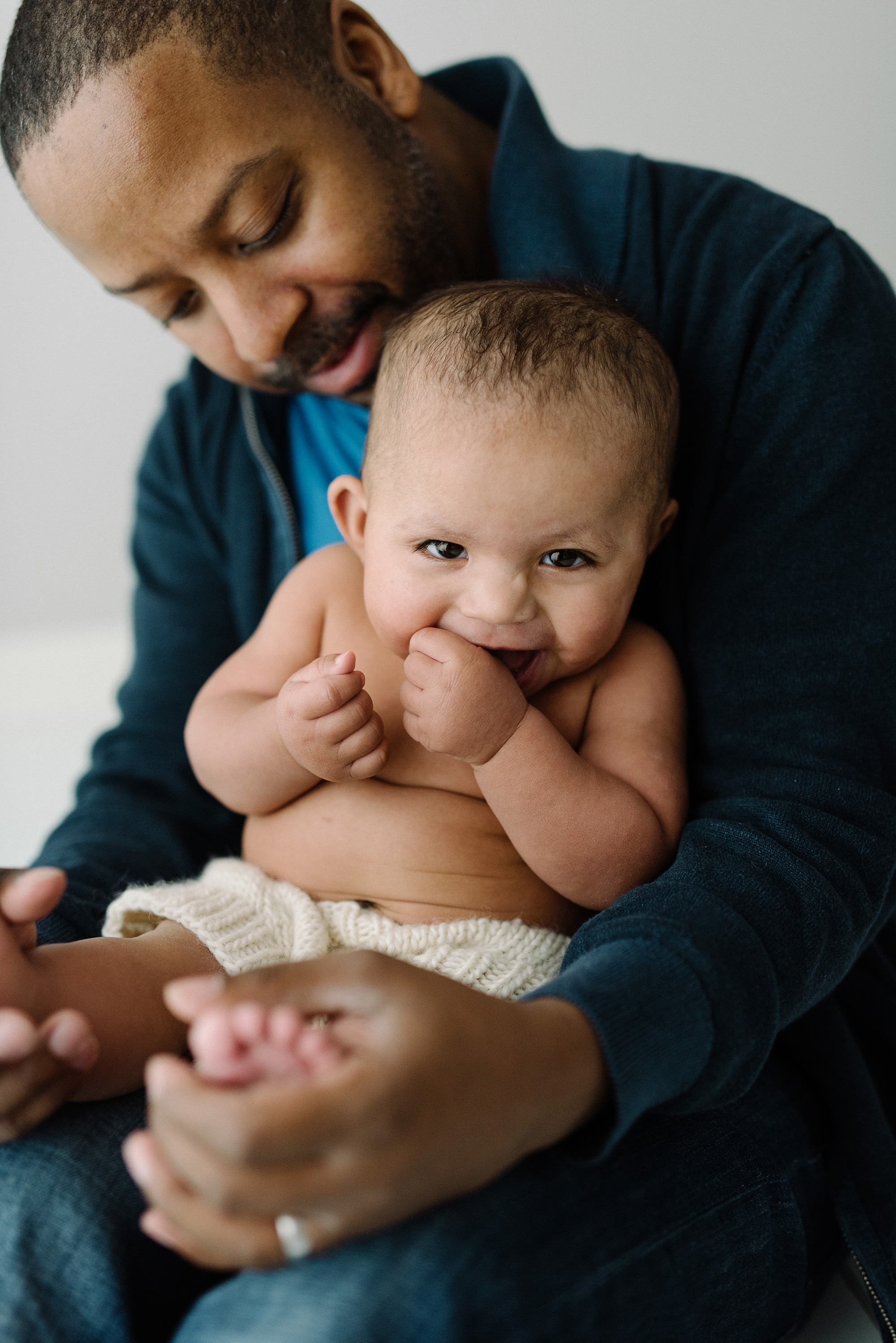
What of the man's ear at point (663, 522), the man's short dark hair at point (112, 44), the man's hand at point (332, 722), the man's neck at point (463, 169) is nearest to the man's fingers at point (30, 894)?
the man's hand at point (332, 722)

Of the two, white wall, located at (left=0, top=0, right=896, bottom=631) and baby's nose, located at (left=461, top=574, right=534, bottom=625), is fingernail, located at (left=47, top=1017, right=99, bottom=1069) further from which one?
white wall, located at (left=0, top=0, right=896, bottom=631)

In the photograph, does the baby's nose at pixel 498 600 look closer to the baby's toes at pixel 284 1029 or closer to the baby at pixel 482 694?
the baby at pixel 482 694

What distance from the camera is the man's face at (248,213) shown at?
1.00 meters

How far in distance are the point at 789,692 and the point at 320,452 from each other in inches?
27.2

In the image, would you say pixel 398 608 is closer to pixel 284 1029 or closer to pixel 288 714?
pixel 288 714

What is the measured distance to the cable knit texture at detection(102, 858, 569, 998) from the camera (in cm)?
90

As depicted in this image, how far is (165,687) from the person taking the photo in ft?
4.60

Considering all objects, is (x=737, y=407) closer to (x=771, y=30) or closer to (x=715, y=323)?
(x=715, y=323)

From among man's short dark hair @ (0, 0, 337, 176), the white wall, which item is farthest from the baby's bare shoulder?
the white wall

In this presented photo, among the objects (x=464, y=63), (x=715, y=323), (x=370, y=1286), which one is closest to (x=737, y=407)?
(x=715, y=323)

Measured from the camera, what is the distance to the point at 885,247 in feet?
6.11

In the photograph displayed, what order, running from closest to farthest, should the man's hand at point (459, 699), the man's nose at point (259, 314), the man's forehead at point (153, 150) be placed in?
1. the man's hand at point (459, 699)
2. the man's forehead at point (153, 150)
3. the man's nose at point (259, 314)

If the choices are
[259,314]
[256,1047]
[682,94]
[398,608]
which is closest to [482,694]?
[398,608]

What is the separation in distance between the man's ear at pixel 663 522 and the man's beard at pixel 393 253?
0.39 m
